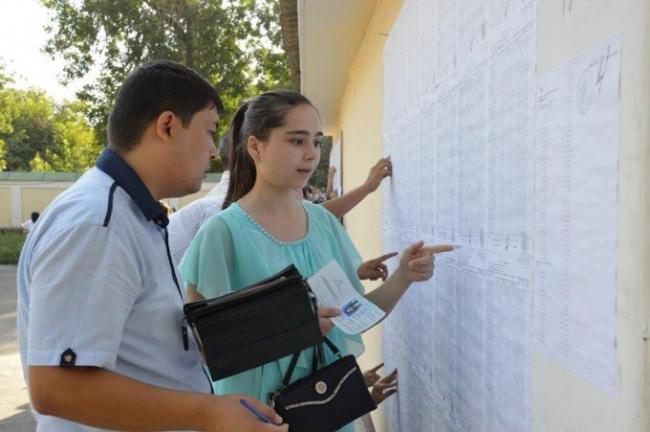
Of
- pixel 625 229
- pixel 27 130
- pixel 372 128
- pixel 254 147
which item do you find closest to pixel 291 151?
pixel 254 147

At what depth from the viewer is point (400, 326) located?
2.94 meters

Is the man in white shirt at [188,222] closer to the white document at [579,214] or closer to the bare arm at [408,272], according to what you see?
the bare arm at [408,272]

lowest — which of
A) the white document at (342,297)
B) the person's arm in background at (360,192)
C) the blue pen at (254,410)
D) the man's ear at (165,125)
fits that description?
the blue pen at (254,410)

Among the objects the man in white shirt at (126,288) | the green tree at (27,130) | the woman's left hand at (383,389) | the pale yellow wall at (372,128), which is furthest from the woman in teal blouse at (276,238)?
the green tree at (27,130)

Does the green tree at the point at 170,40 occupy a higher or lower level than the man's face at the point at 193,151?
higher

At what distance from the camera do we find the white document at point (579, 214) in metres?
0.92

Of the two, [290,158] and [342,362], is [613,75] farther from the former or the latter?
[290,158]

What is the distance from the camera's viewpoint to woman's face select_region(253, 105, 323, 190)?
7.04ft

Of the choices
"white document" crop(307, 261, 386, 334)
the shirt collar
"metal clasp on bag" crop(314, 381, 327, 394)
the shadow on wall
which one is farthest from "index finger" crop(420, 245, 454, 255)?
the shadow on wall

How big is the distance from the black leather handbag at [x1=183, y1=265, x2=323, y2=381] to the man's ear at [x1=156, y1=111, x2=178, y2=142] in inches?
14.6

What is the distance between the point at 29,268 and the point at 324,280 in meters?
0.90

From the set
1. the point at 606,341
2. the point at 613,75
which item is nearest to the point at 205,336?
the point at 606,341

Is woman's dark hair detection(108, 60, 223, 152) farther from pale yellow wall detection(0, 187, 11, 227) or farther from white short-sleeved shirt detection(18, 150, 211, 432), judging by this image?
A: pale yellow wall detection(0, 187, 11, 227)

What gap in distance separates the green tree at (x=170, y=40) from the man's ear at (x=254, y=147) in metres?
19.0
